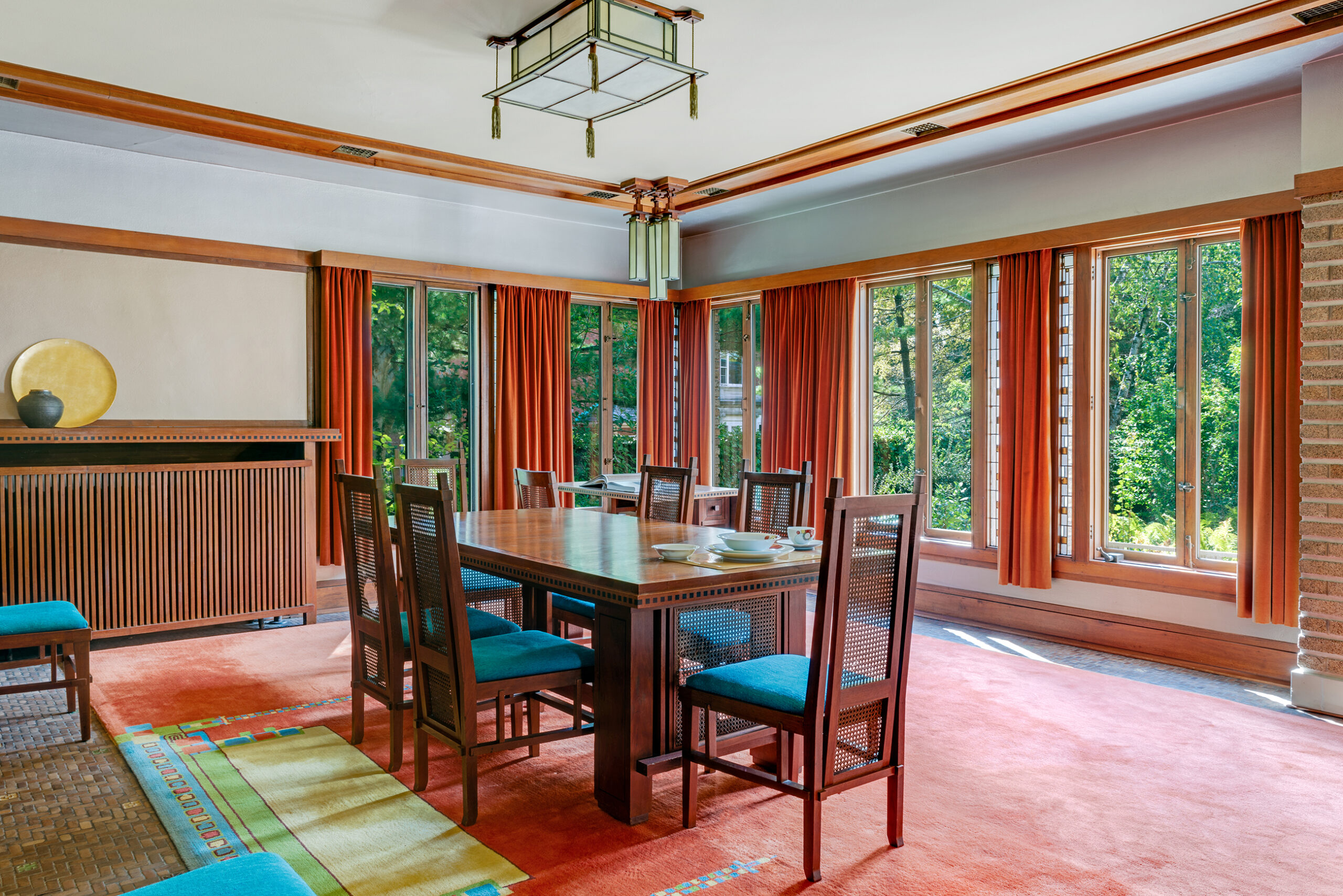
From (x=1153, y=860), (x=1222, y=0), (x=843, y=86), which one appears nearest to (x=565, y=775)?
(x=1153, y=860)

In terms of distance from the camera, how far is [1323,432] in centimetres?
369

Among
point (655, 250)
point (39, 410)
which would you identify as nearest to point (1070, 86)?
point (655, 250)

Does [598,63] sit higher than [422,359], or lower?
higher

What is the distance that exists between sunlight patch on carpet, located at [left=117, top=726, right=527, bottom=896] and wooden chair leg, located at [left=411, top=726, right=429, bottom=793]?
0.15 ft

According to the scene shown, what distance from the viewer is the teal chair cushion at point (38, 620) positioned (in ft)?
10.3

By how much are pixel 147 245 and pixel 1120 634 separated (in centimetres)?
577

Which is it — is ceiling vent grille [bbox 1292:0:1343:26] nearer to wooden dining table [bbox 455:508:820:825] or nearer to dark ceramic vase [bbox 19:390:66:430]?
wooden dining table [bbox 455:508:820:825]

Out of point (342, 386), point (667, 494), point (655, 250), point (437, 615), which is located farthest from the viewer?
point (342, 386)

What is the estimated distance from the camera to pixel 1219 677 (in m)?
4.23

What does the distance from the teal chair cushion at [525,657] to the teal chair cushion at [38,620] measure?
1629mm

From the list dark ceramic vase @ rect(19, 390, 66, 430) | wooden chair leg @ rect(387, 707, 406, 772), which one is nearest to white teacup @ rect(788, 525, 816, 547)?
wooden chair leg @ rect(387, 707, 406, 772)

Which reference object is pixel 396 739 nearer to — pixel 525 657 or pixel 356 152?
pixel 525 657

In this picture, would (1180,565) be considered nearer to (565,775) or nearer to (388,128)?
(565,775)

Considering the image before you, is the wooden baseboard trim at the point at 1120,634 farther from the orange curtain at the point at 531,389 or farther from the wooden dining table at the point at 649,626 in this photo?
the orange curtain at the point at 531,389
